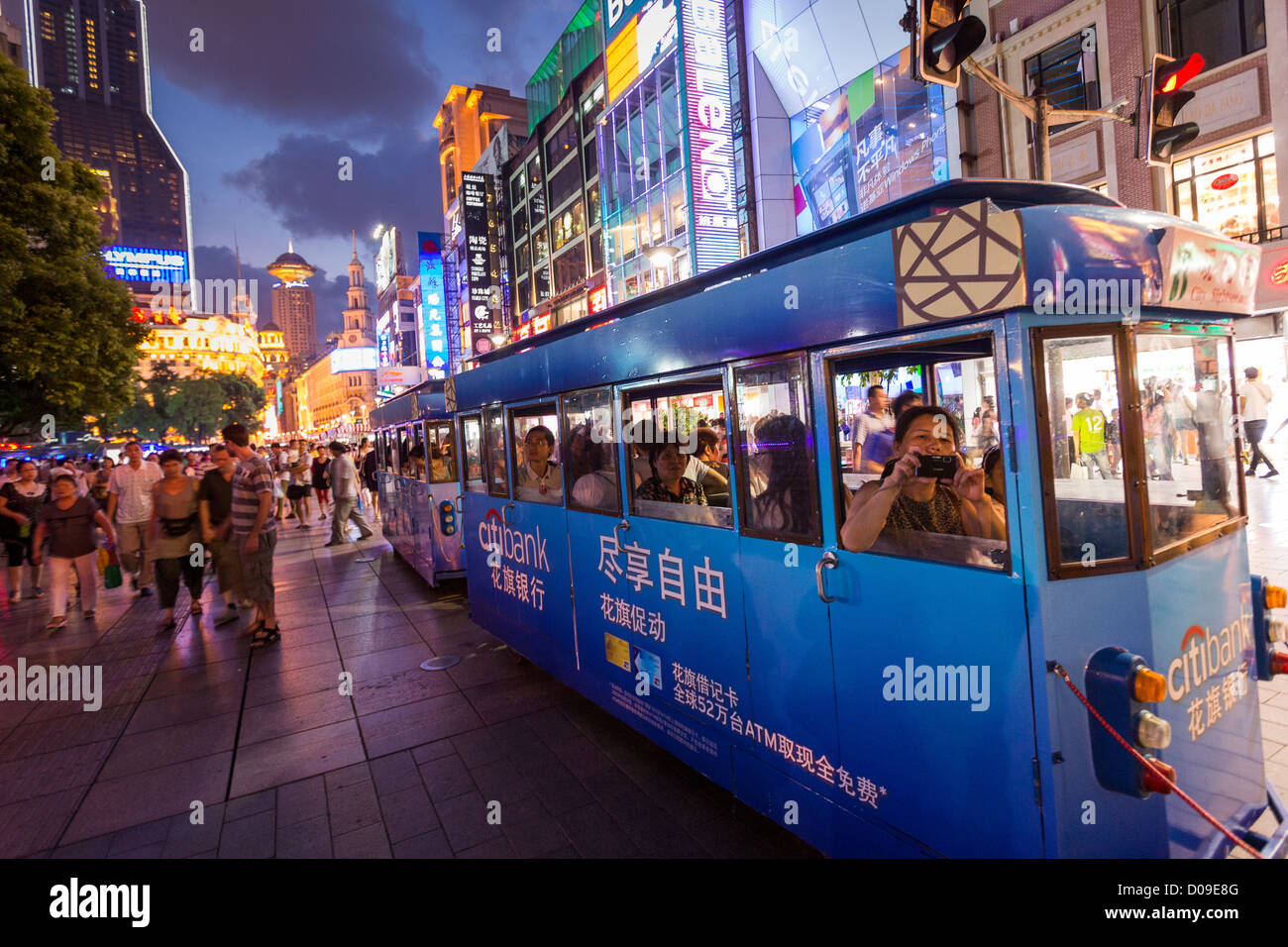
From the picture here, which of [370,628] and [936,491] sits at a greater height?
[936,491]

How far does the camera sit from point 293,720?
522 centimetres

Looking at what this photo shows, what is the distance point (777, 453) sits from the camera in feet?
9.86

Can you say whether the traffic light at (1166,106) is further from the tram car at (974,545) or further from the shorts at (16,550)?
the shorts at (16,550)

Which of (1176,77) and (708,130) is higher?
(708,130)

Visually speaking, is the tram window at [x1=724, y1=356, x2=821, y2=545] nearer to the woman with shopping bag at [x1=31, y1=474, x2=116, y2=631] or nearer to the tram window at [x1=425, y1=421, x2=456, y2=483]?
the tram window at [x1=425, y1=421, x2=456, y2=483]

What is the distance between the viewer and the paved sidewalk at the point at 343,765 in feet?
11.6

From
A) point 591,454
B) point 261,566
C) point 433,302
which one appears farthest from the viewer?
point 433,302

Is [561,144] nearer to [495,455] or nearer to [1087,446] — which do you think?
[495,455]

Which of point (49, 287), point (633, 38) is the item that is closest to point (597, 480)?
point (49, 287)

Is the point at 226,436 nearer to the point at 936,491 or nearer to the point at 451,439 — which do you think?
the point at 451,439

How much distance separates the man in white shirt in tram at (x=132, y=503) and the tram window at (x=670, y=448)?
812 centimetres

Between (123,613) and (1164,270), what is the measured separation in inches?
448

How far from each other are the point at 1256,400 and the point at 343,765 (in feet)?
48.6
